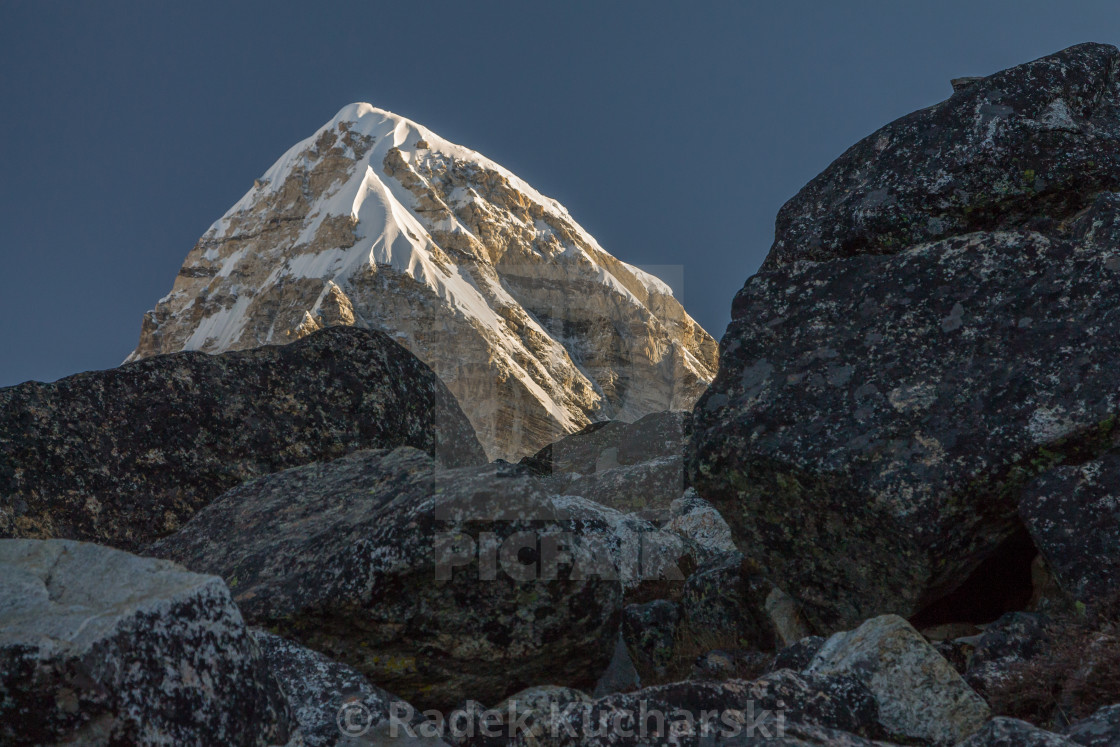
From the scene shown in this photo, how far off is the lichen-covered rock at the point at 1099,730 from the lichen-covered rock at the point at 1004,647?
92cm

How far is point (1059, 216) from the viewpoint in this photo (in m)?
7.30

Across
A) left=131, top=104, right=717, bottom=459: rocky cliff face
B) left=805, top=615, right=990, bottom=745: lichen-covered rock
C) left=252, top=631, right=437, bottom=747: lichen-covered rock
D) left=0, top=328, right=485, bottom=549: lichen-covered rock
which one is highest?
left=131, top=104, right=717, bottom=459: rocky cliff face

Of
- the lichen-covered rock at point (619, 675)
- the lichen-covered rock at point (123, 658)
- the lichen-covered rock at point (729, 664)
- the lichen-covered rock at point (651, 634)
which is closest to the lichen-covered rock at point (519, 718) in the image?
the lichen-covered rock at point (619, 675)

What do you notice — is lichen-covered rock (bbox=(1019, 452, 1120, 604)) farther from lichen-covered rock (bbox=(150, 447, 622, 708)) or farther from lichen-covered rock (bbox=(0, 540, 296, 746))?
lichen-covered rock (bbox=(0, 540, 296, 746))

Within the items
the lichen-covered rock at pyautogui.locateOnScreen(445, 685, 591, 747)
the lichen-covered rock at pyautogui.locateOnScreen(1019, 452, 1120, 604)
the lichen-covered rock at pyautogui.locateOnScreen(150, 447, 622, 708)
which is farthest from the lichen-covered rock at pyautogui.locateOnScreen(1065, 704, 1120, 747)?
the lichen-covered rock at pyautogui.locateOnScreen(150, 447, 622, 708)

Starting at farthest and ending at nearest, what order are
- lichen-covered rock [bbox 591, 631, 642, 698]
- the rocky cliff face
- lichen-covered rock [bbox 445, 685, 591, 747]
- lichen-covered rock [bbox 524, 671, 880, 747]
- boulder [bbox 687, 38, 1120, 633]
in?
the rocky cliff face, lichen-covered rock [bbox 591, 631, 642, 698], boulder [bbox 687, 38, 1120, 633], lichen-covered rock [bbox 445, 685, 591, 747], lichen-covered rock [bbox 524, 671, 880, 747]

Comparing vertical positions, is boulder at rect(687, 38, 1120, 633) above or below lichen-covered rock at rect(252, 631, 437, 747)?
above

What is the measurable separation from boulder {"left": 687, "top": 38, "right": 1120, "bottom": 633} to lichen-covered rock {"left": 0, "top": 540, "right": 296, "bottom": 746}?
389 centimetres

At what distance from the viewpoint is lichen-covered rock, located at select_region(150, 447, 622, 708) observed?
5.65m

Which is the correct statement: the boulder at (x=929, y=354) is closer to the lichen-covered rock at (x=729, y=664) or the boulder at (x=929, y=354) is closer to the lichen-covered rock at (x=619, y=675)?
the lichen-covered rock at (x=729, y=664)

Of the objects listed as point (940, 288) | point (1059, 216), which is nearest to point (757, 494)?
point (940, 288)

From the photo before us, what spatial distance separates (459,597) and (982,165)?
5.49 meters

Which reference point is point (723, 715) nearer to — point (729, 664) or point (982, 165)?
point (729, 664)

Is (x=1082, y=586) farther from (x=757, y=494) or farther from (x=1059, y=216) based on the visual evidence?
(x=1059, y=216)
